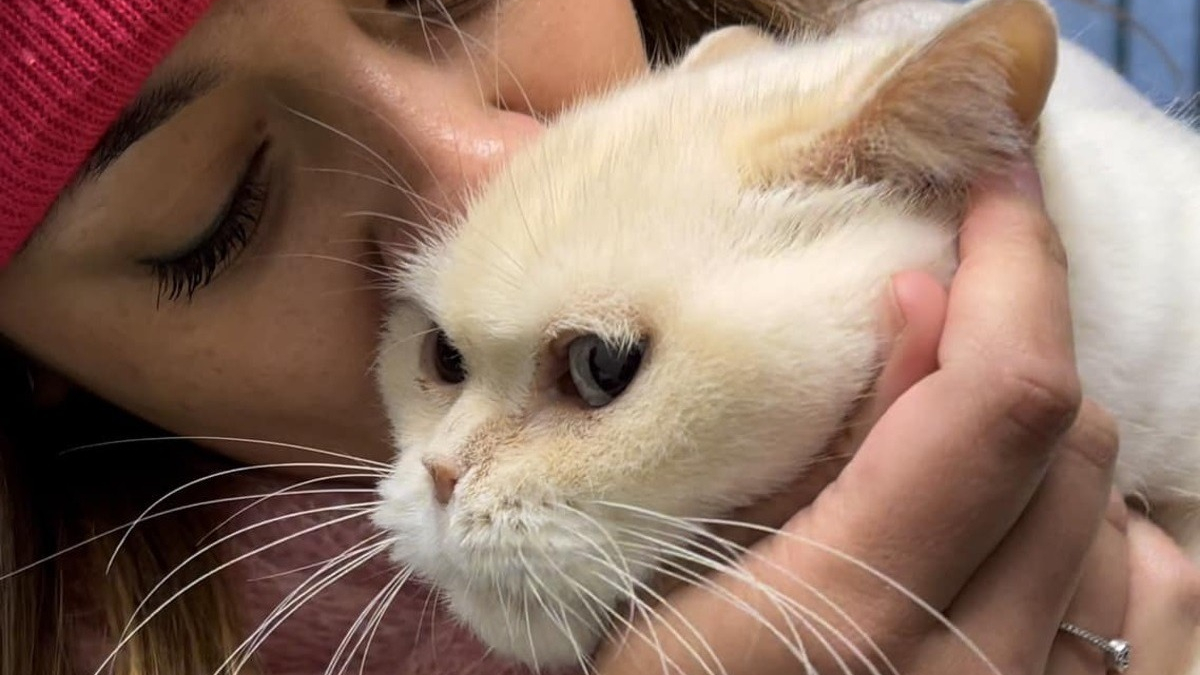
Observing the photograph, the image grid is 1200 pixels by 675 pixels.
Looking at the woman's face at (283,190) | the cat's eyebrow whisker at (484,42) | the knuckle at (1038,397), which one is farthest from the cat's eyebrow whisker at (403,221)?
the knuckle at (1038,397)

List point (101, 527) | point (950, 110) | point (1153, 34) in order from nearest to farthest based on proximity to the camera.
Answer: point (950, 110) → point (101, 527) → point (1153, 34)

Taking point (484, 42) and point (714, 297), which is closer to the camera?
point (714, 297)

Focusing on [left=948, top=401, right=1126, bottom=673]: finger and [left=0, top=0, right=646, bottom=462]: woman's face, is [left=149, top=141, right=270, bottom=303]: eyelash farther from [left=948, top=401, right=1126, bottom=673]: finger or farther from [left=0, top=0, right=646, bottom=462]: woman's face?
[left=948, top=401, right=1126, bottom=673]: finger

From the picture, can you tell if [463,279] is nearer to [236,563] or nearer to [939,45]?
[939,45]

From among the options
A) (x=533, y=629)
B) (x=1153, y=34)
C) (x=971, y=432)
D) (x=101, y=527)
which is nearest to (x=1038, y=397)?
(x=971, y=432)

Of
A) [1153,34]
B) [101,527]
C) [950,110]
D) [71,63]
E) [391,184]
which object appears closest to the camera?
[950,110]

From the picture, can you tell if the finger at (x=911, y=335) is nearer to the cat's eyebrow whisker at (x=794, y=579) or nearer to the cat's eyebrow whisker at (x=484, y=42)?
the cat's eyebrow whisker at (x=794, y=579)

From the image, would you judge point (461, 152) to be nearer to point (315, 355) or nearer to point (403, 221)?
point (403, 221)
